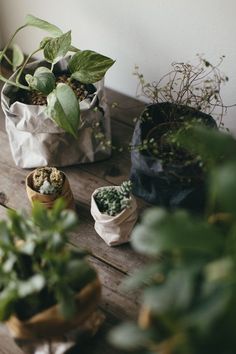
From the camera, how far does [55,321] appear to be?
2.81 ft

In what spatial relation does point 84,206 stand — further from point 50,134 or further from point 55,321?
point 55,321

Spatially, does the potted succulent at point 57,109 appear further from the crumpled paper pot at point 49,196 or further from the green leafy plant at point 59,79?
the crumpled paper pot at point 49,196

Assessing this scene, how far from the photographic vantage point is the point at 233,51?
1.33 metres

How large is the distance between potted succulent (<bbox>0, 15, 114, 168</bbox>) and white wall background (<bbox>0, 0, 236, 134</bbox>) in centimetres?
21

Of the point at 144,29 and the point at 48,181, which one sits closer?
the point at 48,181

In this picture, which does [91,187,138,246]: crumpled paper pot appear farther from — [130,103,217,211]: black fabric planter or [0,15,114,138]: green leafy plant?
[0,15,114,138]: green leafy plant

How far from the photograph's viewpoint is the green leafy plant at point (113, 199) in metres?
1.18

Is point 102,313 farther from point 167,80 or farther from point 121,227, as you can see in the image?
point 167,80

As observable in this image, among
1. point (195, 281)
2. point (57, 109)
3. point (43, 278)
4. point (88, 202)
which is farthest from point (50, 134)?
point (195, 281)

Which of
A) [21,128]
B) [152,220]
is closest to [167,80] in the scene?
[21,128]

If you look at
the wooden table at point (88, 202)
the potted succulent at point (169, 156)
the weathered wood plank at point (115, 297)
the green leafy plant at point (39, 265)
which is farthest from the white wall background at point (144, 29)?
the green leafy plant at point (39, 265)

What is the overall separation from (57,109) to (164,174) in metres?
0.34

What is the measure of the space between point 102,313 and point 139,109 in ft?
2.66

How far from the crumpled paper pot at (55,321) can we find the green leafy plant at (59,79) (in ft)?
1.63
